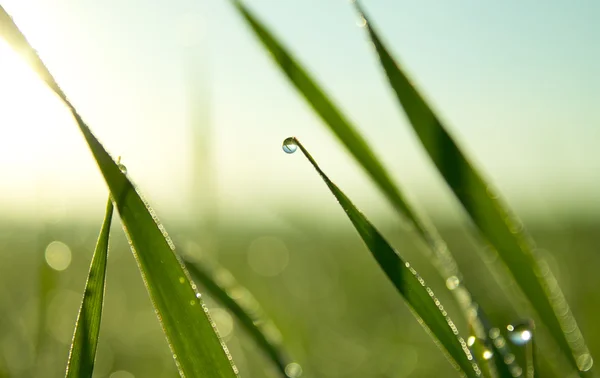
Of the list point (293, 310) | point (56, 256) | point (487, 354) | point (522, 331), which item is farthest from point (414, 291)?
point (293, 310)

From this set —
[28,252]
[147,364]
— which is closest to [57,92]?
[147,364]

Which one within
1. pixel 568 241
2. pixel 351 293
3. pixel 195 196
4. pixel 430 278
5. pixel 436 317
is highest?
pixel 195 196

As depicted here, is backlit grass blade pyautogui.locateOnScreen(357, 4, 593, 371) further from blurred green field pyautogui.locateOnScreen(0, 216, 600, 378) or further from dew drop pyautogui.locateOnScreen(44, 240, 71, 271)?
dew drop pyautogui.locateOnScreen(44, 240, 71, 271)

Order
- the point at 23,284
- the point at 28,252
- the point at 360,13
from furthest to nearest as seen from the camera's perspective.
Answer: the point at 28,252, the point at 23,284, the point at 360,13

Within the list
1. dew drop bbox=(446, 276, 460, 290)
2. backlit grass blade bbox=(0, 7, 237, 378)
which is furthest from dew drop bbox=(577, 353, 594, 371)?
backlit grass blade bbox=(0, 7, 237, 378)

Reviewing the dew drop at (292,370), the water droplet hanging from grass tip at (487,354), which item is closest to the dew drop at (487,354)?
the water droplet hanging from grass tip at (487,354)

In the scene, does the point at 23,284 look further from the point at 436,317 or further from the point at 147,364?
the point at 436,317
